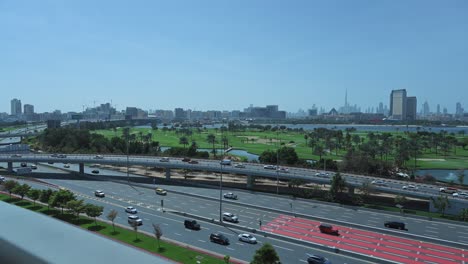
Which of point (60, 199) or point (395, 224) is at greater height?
point (60, 199)

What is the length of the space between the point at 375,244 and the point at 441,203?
836 centimetres

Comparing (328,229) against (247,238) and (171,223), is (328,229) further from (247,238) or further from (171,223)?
(171,223)

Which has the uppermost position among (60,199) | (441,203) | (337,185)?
(337,185)

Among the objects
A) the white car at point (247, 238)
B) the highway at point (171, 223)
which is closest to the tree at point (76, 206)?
the highway at point (171, 223)

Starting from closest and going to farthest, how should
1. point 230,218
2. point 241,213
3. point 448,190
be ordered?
point 230,218
point 241,213
point 448,190

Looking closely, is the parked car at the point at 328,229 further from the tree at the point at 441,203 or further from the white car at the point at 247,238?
the tree at the point at 441,203

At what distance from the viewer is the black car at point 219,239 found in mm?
16870

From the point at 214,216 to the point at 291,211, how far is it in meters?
5.34

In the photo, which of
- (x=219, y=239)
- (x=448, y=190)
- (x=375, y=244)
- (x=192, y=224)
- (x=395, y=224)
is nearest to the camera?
(x=219, y=239)

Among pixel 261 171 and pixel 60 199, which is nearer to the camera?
pixel 60 199

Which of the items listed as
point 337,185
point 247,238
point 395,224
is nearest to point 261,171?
point 337,185

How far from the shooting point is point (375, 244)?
56.6ft

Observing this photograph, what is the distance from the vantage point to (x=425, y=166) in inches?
1885

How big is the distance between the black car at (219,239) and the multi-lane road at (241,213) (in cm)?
31
